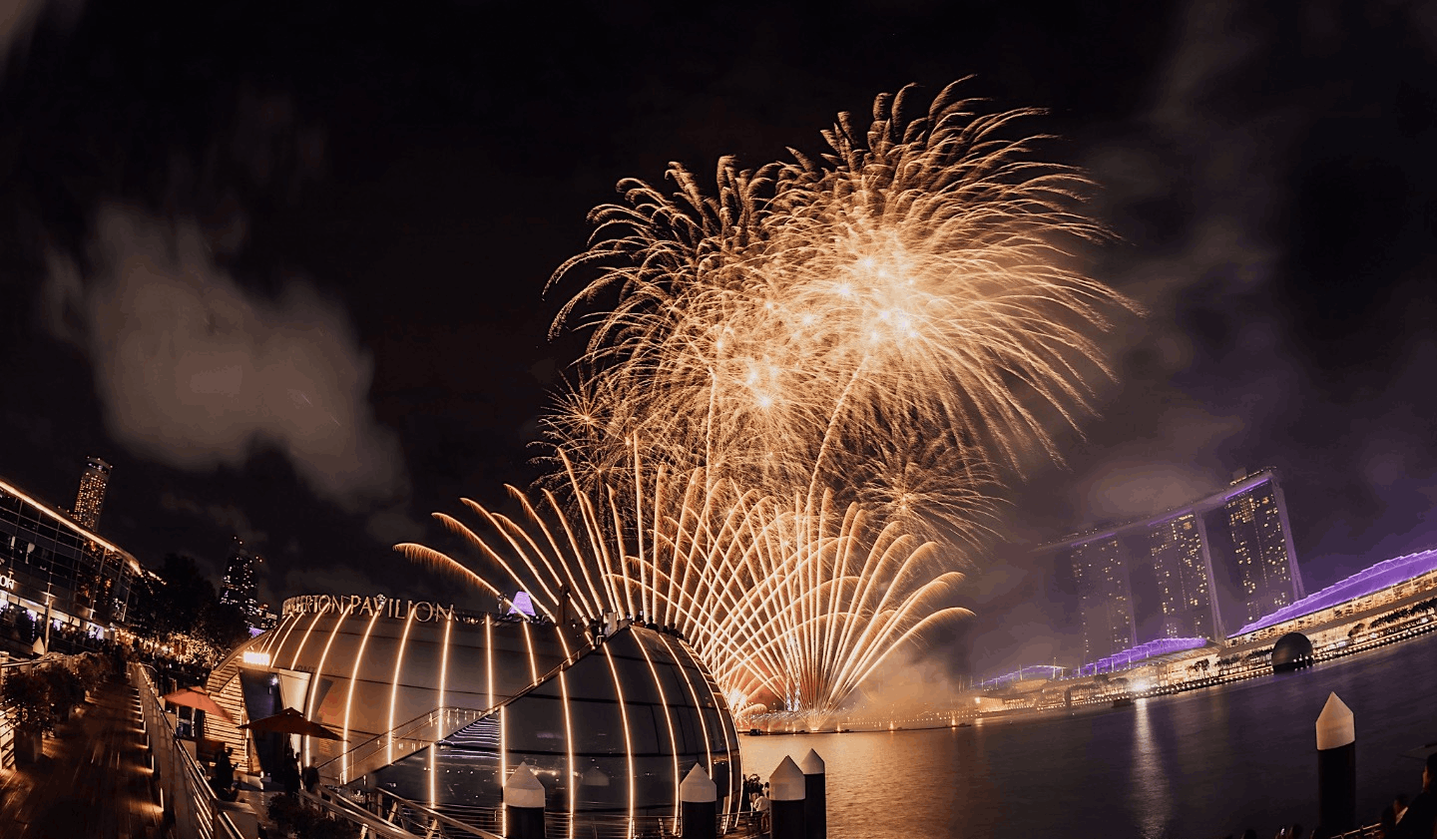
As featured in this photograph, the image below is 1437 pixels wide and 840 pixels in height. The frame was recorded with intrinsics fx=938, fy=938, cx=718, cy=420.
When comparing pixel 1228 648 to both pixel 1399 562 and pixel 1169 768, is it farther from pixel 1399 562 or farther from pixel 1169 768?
pixel 1169 768

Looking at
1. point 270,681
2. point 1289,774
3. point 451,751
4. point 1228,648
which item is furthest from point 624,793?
point 1228,648

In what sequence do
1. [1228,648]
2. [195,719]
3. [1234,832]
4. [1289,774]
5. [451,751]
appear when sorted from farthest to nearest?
[1228,648]
[1289,774]
[1234,832]
[195,719]
[451,751]

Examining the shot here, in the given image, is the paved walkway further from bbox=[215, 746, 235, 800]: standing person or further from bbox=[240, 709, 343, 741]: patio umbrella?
bbox=[240, 709, 343, 741]: patio umbrella

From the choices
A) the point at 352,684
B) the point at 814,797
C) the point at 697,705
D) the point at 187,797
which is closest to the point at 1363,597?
the point at 697,705

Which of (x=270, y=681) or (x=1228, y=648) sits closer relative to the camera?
(x=270, y=681)

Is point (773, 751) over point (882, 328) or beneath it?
beneath

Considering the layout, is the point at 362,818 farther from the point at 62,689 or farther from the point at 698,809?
the point at 62,689

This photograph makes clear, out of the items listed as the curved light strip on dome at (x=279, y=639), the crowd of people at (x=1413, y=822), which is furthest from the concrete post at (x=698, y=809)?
the curved light strip on dome at (x=279, y=639)
